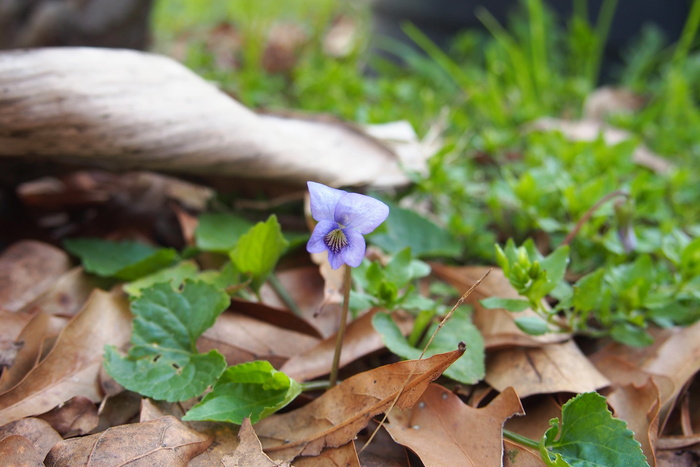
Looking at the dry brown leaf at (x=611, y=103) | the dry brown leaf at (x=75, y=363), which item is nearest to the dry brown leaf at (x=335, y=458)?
the dry brown leaf at (x=75, y=363)

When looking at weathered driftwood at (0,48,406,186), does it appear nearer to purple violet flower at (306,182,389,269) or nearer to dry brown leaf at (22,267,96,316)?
dry brown leaf at (22,267,96,316)

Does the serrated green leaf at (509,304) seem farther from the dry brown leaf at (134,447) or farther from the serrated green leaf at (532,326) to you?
the dry brown leaf at (134,447)

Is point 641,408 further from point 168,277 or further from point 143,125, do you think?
point 143,125

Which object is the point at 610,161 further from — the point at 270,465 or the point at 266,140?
the point at 270,465

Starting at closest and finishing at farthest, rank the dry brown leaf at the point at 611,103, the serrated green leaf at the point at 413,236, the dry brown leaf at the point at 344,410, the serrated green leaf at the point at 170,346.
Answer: the dry brown leaf at the point at 344,410 < the serrated green leaf at the point at 170,346 < the serrated green leaf at the point at 413,236 < the dry brown leaf at the point at 611,103

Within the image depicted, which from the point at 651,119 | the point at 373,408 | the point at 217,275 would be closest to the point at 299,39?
the point at 651,119

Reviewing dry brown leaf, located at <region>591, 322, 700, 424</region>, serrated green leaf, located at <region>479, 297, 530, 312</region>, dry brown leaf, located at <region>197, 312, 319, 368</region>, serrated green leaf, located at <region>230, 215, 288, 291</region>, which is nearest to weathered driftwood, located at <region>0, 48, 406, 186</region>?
serrated green leaf, located at <region>230, 215, 288, 291</region>

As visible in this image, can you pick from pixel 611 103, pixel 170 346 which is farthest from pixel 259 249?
pixel 611 103
